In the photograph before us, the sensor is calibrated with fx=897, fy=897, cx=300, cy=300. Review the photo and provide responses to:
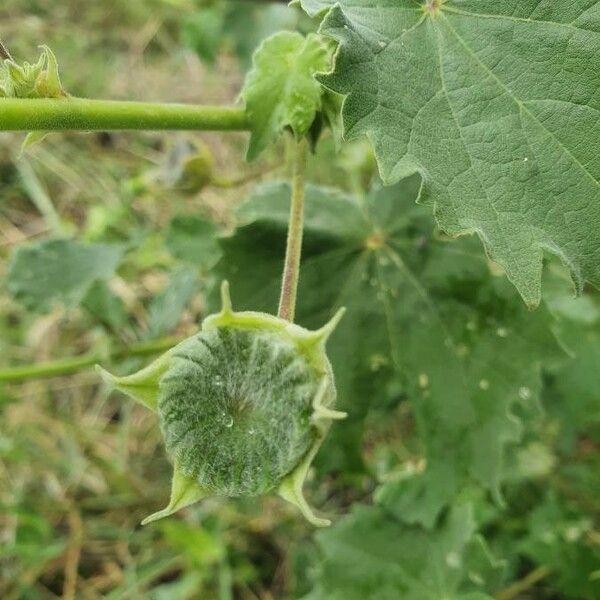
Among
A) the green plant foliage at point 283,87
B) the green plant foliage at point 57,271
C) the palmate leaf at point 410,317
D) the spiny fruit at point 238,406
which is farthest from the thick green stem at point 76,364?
the spiny fruit at point 238,406

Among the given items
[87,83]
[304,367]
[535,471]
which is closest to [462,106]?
[304,367]

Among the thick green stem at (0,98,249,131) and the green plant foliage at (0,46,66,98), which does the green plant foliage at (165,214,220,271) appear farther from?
the green plant foliage at (0,46,66,98)

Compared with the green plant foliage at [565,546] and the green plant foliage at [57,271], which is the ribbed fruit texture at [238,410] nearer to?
the green plant foliage at [565,546]

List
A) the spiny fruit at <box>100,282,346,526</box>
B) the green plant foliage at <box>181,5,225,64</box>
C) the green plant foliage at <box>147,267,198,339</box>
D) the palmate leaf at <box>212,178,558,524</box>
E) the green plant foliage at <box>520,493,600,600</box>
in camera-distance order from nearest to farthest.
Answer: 1. the spiny fruit at <box>100,282,346,526</box>
2. the palmate leaf at <box>212,178,558,524</box>
3. the green plant foliage at <box>520,493,600,600</box>
4. the green plant foliage at <box>147,267,198,339</box>
5. the green plant foliage at <box>181,5,225,64</box>

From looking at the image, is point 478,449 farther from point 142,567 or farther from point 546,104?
point 142,567

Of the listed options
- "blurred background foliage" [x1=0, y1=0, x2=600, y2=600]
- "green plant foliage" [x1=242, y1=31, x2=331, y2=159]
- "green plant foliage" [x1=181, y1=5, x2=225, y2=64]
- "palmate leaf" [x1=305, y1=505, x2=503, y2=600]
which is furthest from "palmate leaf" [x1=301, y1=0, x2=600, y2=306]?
"green plant foliage" [x1=181, y1=5, x2=225, y2=64]

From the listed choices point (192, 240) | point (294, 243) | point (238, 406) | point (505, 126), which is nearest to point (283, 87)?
point (294, 243)

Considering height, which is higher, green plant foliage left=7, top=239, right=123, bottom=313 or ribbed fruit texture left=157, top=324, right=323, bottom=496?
ribbed fruit texture left=157, top=324, right=323, bottom=496
